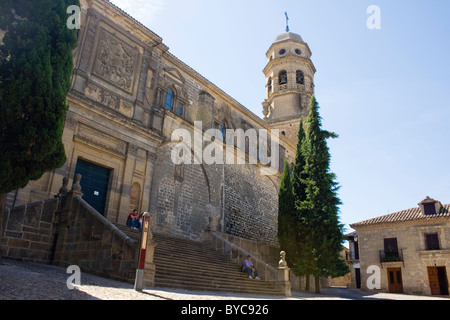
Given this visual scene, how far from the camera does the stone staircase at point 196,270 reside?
9.14 meters

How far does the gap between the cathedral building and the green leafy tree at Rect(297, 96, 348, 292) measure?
449 cm

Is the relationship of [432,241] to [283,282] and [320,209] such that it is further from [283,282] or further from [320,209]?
[283,282]

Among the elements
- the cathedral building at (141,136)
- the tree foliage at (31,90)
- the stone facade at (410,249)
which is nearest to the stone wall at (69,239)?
the cathedral building at (141,136)

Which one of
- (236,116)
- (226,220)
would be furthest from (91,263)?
(236,116)

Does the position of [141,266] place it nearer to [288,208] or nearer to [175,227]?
[175,227]

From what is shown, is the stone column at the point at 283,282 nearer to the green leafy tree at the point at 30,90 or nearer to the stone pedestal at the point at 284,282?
the stone pedestal at the point at 284,282

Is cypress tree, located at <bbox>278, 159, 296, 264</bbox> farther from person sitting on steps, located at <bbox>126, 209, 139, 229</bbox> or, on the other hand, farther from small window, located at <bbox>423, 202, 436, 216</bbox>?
small window, located at <bbox>423, 202, 436, 216</bbox>

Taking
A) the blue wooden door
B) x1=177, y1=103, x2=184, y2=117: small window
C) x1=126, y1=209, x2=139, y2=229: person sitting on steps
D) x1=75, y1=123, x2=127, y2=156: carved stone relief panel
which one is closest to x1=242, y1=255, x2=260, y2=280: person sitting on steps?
x1=126, y1=209, x2=139, y2=229: person sitting on steps

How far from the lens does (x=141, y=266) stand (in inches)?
280

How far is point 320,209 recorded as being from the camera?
17.0 meters

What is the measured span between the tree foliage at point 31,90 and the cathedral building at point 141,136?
14.6ft

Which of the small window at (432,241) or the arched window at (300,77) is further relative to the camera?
the arched window at (300,77)

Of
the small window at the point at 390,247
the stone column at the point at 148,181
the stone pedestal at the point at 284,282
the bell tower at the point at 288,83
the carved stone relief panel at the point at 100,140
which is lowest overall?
the stone pedestal at the point at 284,282
